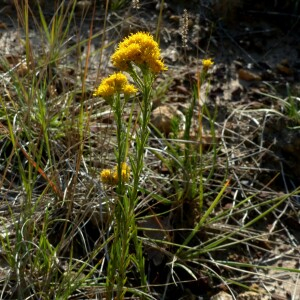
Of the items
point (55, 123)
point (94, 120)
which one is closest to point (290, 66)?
point (94, 120)

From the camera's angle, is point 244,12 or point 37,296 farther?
point 244,12

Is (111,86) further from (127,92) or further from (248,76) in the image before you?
(248,76)

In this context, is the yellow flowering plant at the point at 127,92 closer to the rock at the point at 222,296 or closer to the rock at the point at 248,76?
the rock at the point at 222,296

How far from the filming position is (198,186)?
2.36 metres

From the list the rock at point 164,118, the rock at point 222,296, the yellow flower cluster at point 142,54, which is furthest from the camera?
the rock at point 164,118

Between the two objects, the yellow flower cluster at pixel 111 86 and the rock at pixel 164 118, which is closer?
the yellow flower cluster at pixel 111 86

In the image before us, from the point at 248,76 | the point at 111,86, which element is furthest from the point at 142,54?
the point at 248,76

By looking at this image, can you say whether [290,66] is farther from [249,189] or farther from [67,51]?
[67,51]

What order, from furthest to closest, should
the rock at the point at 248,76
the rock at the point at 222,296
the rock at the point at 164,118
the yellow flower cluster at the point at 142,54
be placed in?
1. the rock at the point at 248,76
2. the rock at the point at 164,118
3. the rock at the point at 222,296
4. the yellow flower cluster at the point at 142,54

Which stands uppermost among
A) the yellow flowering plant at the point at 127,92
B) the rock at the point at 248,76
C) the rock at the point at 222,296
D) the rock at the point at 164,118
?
the yellow flowering plant at the point at 127,92

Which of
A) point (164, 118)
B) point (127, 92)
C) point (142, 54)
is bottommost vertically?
point (164, 118)

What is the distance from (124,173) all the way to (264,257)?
875mm

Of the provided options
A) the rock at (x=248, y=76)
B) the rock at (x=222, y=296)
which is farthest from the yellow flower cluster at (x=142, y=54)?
the rock at (x=248, y=76)

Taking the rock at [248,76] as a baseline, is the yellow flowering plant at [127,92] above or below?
above
